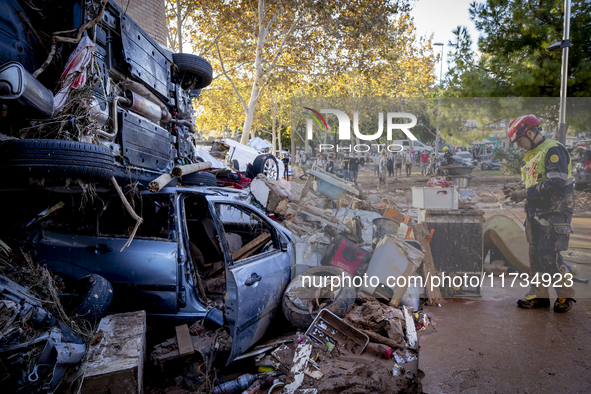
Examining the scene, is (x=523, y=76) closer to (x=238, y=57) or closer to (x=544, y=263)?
(x=544, y=263)

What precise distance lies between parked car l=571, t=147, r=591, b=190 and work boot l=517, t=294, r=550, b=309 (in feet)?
17.5

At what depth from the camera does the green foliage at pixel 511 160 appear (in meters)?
6.12

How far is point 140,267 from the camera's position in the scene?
3225mm

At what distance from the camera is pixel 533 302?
14.6 ft

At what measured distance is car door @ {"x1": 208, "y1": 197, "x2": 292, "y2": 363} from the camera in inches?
118

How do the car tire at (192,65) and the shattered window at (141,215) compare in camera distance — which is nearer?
the shattered window at (141,215)

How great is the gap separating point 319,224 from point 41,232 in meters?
3.80

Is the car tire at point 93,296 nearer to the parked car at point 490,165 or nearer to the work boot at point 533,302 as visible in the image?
the work boot at point 533,302

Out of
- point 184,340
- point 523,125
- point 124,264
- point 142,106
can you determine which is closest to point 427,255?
point 523,125

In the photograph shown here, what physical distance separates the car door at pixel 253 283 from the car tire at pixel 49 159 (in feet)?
3.72

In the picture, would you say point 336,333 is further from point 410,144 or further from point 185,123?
point 185,123

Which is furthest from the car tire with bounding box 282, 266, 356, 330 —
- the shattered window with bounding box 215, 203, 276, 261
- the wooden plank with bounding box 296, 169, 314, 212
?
the wooden plank with bounding box 296, 169, 314, 212

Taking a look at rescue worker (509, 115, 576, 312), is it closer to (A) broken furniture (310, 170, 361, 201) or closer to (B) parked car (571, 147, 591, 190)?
(A) broken furniture (310, 170, 361, 201)

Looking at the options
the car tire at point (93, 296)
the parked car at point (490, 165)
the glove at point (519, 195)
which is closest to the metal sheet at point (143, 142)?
the car tire at point (93, 296)
